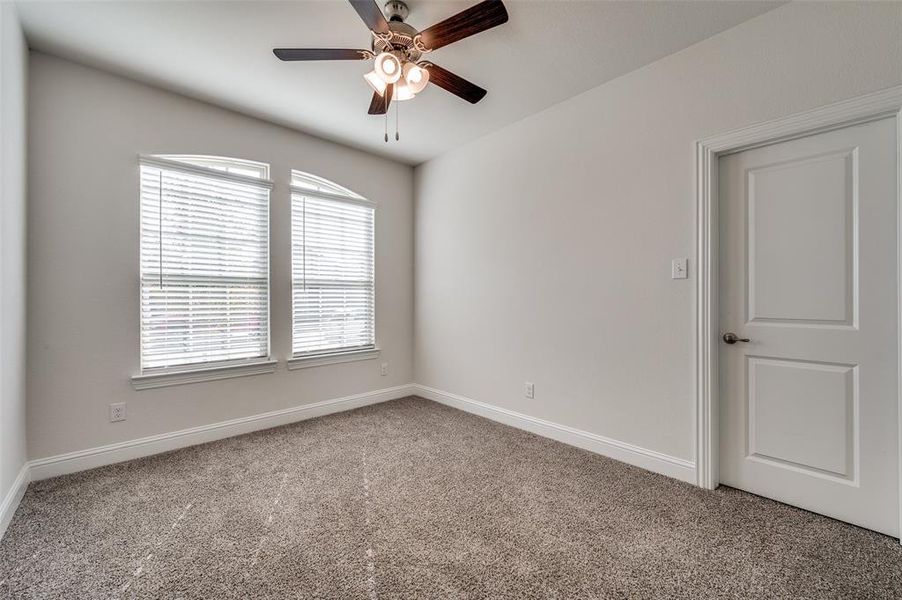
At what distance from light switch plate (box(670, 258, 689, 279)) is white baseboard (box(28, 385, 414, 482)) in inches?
116

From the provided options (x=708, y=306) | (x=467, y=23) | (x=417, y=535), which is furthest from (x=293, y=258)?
(x=708, y=306)

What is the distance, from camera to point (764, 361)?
216 cm

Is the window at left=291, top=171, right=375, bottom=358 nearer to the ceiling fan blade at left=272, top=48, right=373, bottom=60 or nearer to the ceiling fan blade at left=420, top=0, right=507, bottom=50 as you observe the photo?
the ceiling fan blade at left=272, top=48, right=373, bottom=60

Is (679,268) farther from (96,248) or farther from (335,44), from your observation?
(96,248)

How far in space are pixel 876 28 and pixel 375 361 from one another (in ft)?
13.4

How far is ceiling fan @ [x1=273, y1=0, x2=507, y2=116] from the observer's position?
5.62 feet

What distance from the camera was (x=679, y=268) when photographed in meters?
2.38

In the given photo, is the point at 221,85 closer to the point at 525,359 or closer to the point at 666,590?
the point at 525,359

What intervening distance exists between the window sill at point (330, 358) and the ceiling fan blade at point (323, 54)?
93.6 inches

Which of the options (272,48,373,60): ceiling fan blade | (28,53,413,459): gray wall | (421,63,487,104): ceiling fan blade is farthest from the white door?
(28,53,413,459): gray wall

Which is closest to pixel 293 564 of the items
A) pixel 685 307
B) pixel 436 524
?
pixel 436 524

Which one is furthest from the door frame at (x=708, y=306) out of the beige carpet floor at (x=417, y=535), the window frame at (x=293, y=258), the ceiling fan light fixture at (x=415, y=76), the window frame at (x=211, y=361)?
the window frame at (x=211, y=361)

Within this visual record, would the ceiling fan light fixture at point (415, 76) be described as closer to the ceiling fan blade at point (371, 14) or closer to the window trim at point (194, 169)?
the ceiling fan blade at point (371, 14)

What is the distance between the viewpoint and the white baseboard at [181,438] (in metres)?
2.40
